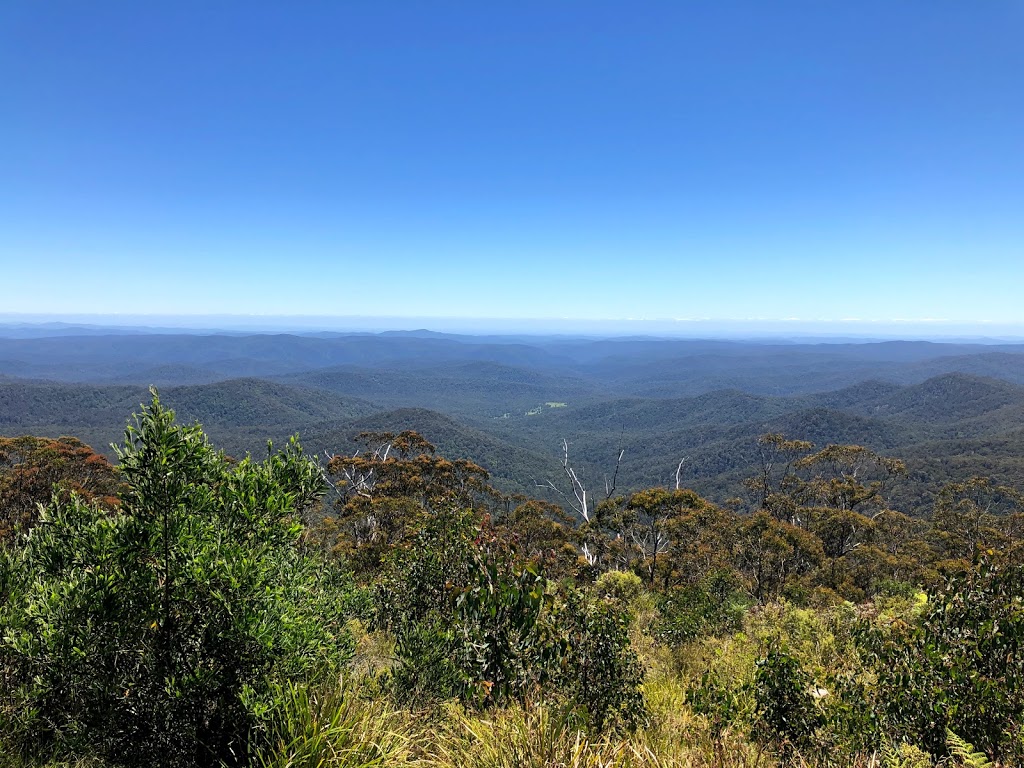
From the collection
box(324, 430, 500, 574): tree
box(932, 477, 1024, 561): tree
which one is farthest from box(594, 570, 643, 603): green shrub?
box(932, 477, 1024, 561): tree

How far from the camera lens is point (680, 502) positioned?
2722cm

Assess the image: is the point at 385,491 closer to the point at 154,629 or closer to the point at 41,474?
the point at 41,474

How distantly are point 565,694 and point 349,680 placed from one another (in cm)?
221

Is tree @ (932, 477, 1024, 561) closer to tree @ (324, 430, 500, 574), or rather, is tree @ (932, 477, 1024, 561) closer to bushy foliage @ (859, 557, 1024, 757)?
bushy foliage @ (859, 557, 1024, 757)

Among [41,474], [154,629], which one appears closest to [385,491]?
[41,474]

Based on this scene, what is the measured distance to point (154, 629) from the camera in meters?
3.67

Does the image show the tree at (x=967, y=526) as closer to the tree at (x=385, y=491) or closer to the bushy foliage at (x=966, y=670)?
the bushy foliage at (x=966, y=670)

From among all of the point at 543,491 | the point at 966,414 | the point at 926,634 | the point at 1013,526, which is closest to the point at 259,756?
the point at 926,634

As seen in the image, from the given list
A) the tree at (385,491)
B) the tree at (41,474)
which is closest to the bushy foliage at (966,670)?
the tree at (385,491)

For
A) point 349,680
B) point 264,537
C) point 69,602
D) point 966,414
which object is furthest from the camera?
point 966,414

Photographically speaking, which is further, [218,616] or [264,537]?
[264,537]

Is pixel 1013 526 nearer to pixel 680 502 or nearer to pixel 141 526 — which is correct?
pixel 680 502

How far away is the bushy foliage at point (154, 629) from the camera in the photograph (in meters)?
3.55

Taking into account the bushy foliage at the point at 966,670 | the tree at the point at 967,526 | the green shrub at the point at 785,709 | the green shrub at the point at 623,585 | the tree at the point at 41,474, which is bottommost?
the tree at the point at 967,526
